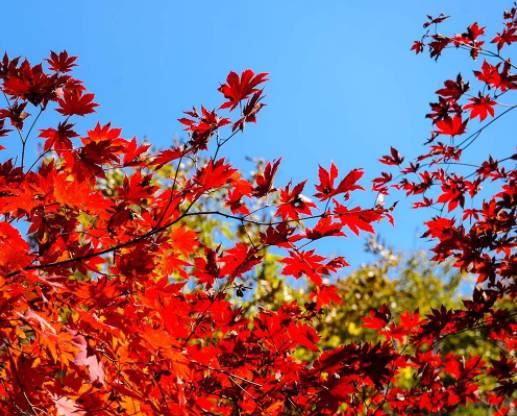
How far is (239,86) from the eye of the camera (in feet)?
7.26

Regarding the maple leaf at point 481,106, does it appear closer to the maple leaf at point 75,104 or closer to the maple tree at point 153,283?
the maple tree at point 153,283

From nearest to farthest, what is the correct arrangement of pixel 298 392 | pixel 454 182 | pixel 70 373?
pixel 70 373 < pixel 298 392 < pixel 454 182

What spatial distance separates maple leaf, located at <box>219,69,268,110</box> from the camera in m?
2.17

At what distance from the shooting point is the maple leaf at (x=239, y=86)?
2.17 meters


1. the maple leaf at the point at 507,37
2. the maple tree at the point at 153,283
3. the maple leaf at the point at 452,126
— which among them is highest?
the maple leaf at the point at 507,37

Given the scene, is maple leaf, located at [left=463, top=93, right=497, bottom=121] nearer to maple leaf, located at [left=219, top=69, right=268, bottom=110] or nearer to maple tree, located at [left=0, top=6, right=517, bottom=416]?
maple tree, located at [left=0, top=6, right=517, bottom=416]

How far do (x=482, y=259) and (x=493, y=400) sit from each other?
1.14 metres

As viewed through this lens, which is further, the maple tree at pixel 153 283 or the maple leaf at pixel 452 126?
the maple leaf at pixel 452 126

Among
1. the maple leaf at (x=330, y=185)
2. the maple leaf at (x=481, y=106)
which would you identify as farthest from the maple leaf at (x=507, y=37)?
the maple leaf at (x=330, y=185)

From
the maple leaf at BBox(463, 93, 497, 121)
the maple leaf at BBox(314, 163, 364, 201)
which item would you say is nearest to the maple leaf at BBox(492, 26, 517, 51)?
the maple leaf at BBox(463, 93, 497, 121)

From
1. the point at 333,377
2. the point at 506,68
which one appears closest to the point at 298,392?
the point at 333,377

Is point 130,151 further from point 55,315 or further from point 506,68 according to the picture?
point 506,68

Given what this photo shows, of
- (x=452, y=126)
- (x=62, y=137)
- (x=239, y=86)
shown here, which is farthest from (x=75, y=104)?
(x=452, y=126)

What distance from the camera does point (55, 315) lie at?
94.0 inches
